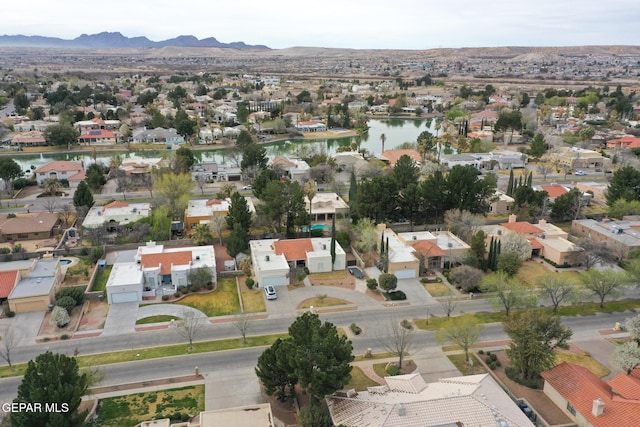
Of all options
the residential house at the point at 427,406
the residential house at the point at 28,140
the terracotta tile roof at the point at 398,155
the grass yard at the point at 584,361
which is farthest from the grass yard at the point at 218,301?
the residential house at the point at 28,140

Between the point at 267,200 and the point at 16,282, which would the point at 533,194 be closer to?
the point at 267,200

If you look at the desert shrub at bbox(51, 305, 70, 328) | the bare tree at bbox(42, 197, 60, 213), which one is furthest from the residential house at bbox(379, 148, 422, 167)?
the desert shrub at bbox(51, 305, 70, 328)

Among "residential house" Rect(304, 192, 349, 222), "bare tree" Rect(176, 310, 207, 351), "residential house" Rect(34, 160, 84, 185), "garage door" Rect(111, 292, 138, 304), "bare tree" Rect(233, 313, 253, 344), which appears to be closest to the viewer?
"bare tree" Rect(176, 310, 207, 351)

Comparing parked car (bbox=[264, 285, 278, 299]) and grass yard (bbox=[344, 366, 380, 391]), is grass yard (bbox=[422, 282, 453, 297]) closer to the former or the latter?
parked car (bbox=[264, 285, 278, 299])

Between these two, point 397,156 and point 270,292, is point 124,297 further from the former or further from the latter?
point 397,156

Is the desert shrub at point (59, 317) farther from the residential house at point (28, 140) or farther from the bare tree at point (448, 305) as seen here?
the residential house at point (28, 140)

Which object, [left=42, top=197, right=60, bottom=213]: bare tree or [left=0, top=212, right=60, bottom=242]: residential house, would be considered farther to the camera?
[left=42, top=197, right=60, bottom=213]: bare tree

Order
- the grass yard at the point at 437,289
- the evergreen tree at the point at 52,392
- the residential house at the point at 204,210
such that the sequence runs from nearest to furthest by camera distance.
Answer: the evergreen tree at the point at 52,392, the grass yard at the point at 437,289, the residential house at the point at 204,210
